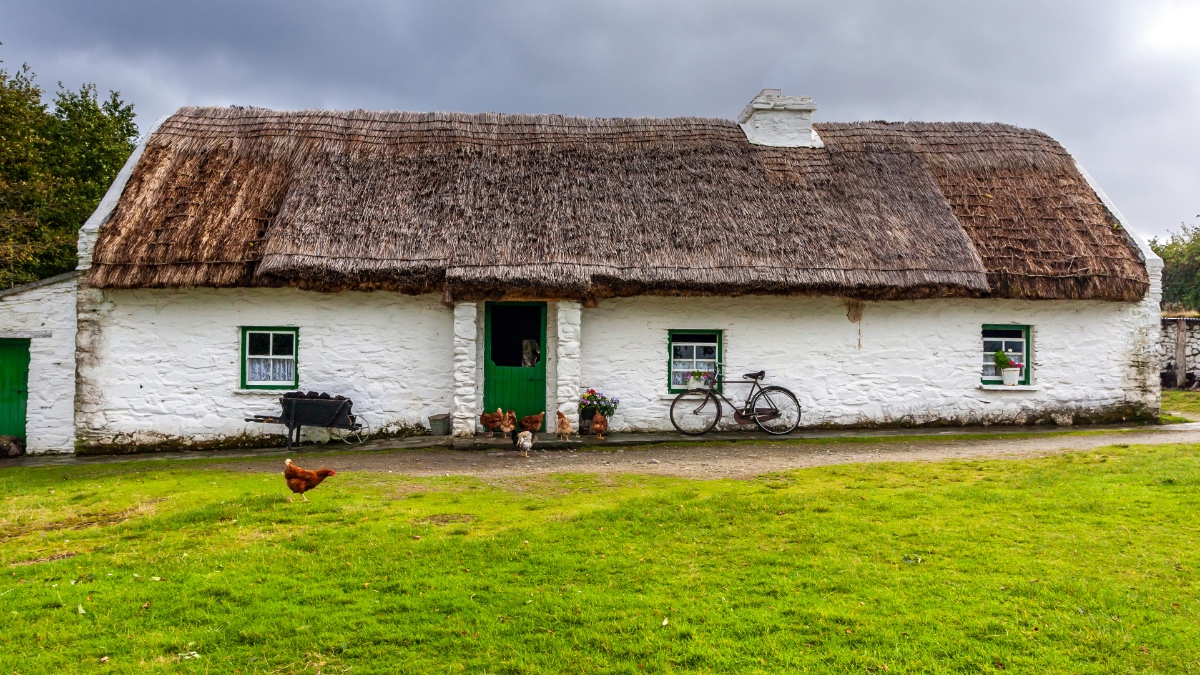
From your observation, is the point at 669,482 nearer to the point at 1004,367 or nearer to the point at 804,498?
the point at 804,498

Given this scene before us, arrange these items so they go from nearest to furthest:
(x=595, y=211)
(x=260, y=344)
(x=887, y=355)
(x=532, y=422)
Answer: (x=532, y=422) < (x=260, y=344) < (x=595, y=211) < (x=887, y=355)

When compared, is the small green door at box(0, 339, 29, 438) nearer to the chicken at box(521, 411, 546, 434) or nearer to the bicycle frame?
the chicken at box(521, 411, 546, 434)

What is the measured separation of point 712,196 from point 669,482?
6124mm

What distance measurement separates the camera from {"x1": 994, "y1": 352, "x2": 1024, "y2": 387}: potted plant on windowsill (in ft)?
41.2

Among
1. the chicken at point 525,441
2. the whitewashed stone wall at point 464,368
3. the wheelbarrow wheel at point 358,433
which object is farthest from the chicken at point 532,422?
the wheelbarrow wheel at point 358,433

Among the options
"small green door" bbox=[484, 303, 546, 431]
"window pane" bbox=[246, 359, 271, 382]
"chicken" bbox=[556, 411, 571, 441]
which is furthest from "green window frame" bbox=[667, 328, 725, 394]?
"window pane" bbox=[246, 359, 271, 382]

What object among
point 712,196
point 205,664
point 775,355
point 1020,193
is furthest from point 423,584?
point 1020,193

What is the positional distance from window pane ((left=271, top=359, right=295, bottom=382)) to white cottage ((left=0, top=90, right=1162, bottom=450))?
0.03 m

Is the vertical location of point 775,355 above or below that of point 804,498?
above

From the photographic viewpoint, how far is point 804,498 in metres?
7.26

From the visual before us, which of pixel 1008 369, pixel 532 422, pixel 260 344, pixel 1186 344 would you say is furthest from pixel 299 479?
pixel 1186 344

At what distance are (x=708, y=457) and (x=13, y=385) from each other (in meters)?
10.5

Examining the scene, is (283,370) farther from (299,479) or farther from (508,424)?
(299,479)

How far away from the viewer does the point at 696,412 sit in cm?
1213
